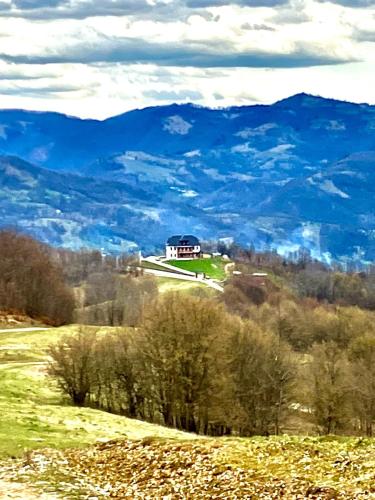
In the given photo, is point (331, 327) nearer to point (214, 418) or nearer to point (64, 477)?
point (214, 418)

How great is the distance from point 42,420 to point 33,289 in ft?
279

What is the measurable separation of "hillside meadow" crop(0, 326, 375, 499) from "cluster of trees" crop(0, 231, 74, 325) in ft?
277

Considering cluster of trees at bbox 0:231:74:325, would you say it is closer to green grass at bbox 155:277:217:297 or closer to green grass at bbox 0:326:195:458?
green grass at bbox 155:277:217:297

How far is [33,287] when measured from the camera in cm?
12506

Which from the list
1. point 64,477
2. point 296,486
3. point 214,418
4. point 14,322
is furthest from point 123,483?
point 14,322

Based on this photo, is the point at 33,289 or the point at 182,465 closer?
the point at 182,465

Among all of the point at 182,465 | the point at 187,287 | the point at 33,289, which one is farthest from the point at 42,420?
the point at 187,287

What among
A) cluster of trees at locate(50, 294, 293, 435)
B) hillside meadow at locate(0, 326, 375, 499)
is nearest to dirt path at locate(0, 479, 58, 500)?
hillside meadow at locate(0, 326, 375, 499)

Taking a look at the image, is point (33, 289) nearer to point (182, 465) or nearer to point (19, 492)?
point (182, 465)

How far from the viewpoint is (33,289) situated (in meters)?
125

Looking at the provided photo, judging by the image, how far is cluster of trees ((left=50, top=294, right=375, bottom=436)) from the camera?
56.2 m

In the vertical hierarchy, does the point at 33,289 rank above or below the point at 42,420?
above

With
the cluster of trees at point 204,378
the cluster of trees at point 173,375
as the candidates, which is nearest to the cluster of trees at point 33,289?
the cluster of trees at point 204,378

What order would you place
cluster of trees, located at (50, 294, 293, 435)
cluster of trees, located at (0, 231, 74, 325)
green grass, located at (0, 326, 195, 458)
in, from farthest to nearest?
cluster of trees, located at (0, 231, 74, 325) < cluster of trees, located at (50, 294, 293, 435) < green grass, located at (0, 326, 195, 458)
